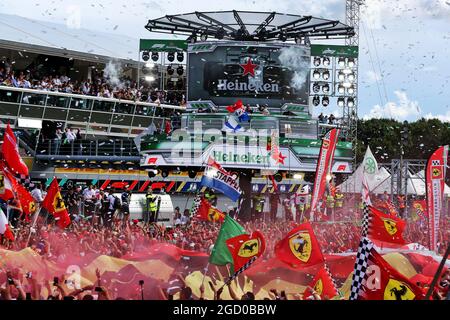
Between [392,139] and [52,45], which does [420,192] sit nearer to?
[392,139]

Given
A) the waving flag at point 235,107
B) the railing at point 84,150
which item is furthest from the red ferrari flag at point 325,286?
the railing at point 84,150

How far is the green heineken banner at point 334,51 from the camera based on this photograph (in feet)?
122

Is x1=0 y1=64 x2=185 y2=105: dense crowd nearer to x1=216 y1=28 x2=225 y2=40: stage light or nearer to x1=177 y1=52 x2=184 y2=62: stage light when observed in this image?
x1=177 y1=52 x2=184 y2=62: stage light

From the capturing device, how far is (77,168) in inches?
1356

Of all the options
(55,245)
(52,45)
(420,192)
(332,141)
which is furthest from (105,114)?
(55,245)

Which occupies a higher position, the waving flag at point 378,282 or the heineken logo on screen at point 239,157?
the heineken logo on screen at point 239,157

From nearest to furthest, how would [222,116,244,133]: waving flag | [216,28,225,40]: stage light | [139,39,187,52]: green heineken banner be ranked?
[222,116,244,133]: waving flag → [216,28,225,40]: stage light → [139,39,187,52]: green heineken banner

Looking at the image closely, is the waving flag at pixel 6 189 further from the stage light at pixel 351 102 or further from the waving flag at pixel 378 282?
the stage light at pixel 351 102

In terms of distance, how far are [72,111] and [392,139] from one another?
29062 mm

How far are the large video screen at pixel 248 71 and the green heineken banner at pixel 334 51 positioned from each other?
4034 millimetres

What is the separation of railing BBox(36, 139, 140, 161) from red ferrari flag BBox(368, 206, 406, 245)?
19.9 meters

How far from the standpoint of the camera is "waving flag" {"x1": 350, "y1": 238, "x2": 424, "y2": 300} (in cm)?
837

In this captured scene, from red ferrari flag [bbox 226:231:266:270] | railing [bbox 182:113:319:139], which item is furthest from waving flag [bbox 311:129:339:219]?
red ferrari flag [bbox 226:231:266:270]

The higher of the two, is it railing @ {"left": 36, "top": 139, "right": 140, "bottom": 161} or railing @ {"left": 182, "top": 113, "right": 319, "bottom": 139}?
railing @ {"left": 182, "top": 113, "right": 319, "bottom": 139}
